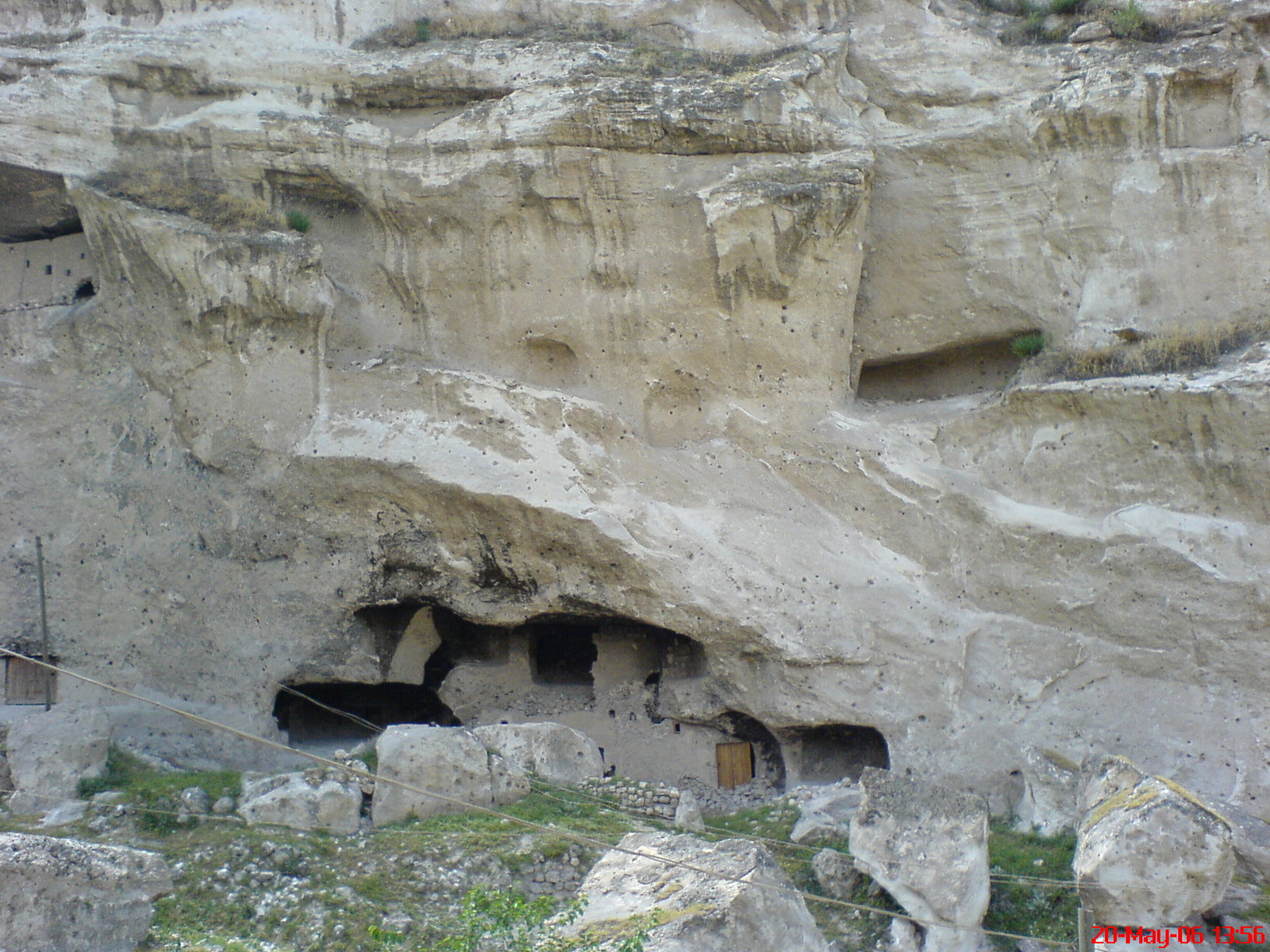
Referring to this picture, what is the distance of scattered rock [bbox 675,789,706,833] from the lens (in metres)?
9.23

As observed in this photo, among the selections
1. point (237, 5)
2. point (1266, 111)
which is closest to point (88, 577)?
point (237, 5)

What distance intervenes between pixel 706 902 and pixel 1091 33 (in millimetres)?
8879

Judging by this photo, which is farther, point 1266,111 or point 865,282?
point 865,282

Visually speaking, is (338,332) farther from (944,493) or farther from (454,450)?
(944,493)

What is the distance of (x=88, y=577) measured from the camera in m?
10.7

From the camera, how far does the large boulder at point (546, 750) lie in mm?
9625

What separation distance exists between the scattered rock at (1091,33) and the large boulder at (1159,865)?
7.13 meters

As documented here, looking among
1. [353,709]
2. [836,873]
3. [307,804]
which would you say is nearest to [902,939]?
[836,873]

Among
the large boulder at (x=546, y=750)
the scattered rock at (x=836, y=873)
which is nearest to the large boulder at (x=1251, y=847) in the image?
the scattered rock at (x=836, y=873)

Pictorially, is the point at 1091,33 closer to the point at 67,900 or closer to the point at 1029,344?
the point at 1029,344

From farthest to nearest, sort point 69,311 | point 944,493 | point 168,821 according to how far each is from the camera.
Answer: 1. point 69,311
2. point 944,493
3. point 168,821

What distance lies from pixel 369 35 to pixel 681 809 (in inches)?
309

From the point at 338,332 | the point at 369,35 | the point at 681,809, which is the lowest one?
the point at 681,809

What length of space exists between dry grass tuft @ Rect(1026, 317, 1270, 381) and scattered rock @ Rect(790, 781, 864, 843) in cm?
388
